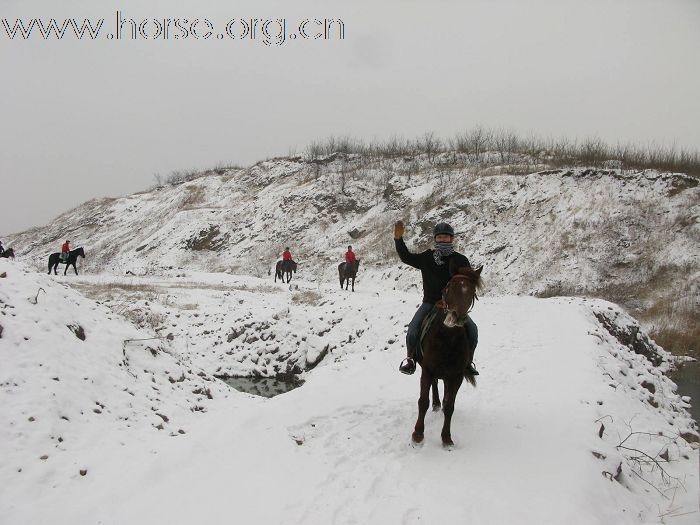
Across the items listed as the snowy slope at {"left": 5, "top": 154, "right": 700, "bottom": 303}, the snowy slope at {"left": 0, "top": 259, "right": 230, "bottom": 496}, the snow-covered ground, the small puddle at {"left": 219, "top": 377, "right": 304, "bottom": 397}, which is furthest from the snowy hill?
the snowy slope at {"left": 0, "top": 259, "right": 230, "bottom": 496}

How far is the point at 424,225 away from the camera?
36281 mm

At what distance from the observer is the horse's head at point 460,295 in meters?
4.74

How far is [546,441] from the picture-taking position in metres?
5.40

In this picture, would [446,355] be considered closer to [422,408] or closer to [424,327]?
[424,327]

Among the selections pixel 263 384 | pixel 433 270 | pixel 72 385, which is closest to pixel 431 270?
pixel 433 270

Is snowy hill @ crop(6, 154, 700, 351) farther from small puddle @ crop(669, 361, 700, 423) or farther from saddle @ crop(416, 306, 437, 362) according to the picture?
saddle @ crop(416, 306, 437, 362)

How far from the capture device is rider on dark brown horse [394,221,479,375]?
561 cm

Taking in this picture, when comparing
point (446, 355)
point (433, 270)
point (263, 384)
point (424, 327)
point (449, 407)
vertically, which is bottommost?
point (263, 384)

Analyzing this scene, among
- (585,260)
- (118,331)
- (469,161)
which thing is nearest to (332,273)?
(585,260)

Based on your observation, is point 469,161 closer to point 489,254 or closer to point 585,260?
point 489,254

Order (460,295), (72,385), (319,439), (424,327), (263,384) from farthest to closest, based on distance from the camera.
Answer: (263,384), (72,385), (319,439), (424,327), (460,295)

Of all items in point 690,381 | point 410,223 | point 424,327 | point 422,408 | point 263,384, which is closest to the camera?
point 422,408

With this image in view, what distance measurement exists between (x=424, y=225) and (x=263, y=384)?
81.8ft

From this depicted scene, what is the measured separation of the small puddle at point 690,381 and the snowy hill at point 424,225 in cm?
498
